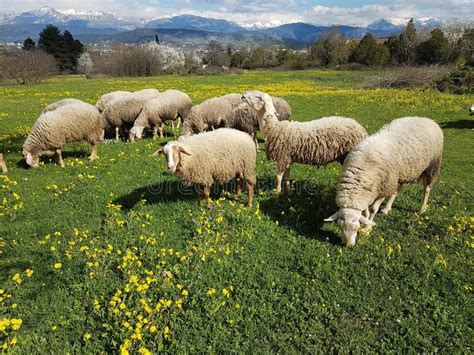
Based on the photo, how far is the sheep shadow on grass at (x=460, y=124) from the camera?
16562 millimetres

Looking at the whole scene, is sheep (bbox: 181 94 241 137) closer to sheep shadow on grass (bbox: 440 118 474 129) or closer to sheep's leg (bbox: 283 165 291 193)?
sheep's leg (bbox: 283 165 291 193)

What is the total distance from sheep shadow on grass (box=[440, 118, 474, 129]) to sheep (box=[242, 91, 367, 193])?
11.6 metres

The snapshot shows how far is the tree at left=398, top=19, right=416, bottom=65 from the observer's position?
60250mm

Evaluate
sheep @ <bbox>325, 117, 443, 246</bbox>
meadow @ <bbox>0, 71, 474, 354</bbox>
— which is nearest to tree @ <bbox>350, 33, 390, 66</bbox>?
meadow @ <bbox>0, 71, 474, 354</bbox>

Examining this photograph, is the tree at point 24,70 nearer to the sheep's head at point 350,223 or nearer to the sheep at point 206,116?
the sheep at point 206,116

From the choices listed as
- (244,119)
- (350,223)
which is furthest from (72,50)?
(350,223)

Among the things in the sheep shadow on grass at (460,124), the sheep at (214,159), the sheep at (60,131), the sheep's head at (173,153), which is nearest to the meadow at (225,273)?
the sheep at (214,159)

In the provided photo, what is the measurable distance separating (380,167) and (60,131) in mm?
9784

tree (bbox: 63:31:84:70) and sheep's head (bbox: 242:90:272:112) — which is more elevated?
tree (bbox: 63:31:84:70)

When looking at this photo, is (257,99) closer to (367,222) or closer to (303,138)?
(303,138)

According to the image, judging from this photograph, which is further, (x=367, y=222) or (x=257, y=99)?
(x=257, y=99)

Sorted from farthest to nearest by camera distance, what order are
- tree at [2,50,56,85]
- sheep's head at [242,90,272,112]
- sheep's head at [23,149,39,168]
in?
tree at [2,50,56,85], sheep's head at [23,149,39,168], sheep's head at [242,90,272,112]

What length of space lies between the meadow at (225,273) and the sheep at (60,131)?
6.88ft

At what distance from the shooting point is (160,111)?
15.1 meters
